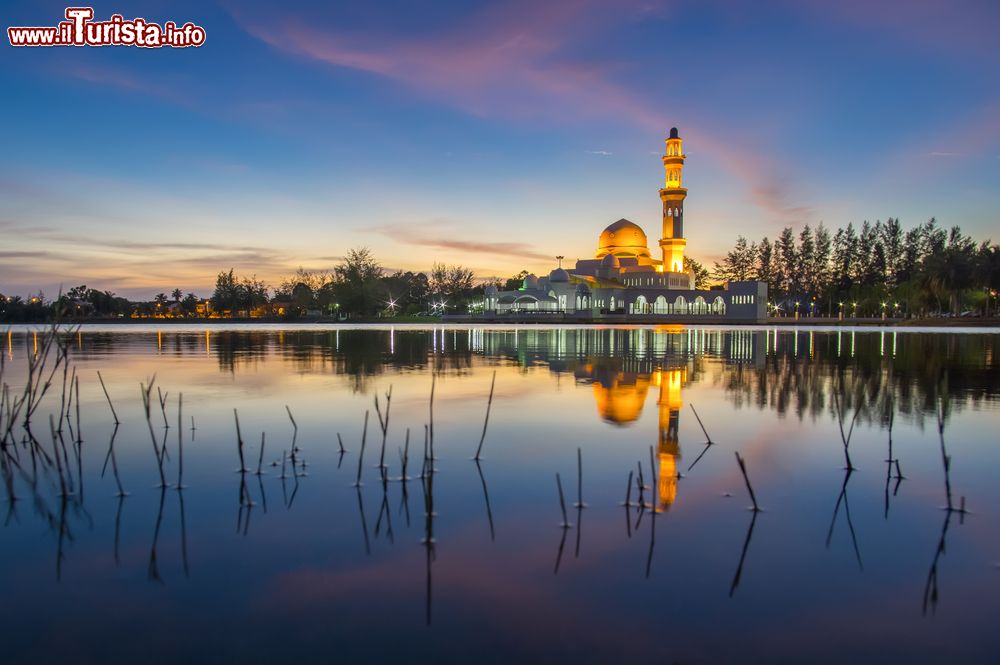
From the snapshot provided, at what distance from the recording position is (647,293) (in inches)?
4345

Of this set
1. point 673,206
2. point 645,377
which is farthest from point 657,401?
point 673,206

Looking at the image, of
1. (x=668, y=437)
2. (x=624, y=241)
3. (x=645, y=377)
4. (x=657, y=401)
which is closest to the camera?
(x=668, y=437)

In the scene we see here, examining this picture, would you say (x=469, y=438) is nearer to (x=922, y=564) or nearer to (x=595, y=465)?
(x=595, y=465)

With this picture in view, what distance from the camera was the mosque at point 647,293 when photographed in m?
107

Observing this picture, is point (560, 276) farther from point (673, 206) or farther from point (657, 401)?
point (657, 401)

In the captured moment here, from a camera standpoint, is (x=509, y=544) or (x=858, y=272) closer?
(x=509, y=544)

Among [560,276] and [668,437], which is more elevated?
[560,276]

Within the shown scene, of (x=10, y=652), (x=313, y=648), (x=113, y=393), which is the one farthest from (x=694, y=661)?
(x=113, y=393)

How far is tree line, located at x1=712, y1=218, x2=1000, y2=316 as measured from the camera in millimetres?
106562

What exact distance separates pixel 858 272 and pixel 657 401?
127 metres

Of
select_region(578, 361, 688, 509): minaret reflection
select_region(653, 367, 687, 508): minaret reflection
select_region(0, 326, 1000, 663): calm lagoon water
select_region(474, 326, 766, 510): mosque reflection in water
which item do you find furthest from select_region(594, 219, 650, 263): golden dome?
select_region(0, 326, 1000, 663): calm lagoon water

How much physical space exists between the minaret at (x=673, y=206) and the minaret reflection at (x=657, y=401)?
3739 inches

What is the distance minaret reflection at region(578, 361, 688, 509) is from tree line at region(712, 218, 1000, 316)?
91.5 meters

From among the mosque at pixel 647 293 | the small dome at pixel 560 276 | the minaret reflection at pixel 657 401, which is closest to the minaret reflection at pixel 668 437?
the minaret reflection at pixel 657 401
